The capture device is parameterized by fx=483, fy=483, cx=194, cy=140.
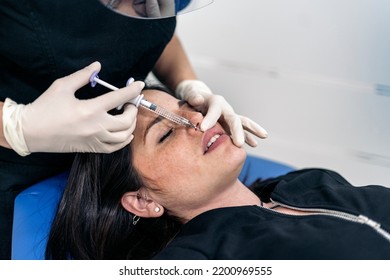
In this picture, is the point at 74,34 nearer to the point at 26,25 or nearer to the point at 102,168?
the point at 26,25

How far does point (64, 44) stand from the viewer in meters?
1.29

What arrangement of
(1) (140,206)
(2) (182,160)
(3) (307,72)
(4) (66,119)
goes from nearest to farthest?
(4) (66,119)
(2) (182,160)
(1) (140,206)
(3) (307,72)

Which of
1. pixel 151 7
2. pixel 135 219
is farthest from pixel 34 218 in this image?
pixel 151 7

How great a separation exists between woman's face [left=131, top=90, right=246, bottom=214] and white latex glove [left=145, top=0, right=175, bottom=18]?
0.82 ft

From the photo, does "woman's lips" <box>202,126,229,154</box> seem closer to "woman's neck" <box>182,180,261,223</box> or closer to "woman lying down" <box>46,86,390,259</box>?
"woman lying down" <box>46,86,390,259</box>

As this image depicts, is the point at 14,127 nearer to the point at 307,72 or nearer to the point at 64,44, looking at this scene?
Answer: the point at 64,44

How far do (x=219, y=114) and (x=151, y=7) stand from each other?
357 mm

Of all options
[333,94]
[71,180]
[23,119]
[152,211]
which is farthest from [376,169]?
[23,119]

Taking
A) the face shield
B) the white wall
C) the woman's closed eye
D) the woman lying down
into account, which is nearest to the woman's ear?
the woman lying down

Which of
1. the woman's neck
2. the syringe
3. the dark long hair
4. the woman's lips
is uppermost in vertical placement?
the syringe

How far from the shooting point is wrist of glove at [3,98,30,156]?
3.86ft

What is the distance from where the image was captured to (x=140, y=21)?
4.53 feet

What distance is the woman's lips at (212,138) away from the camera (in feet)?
4.18

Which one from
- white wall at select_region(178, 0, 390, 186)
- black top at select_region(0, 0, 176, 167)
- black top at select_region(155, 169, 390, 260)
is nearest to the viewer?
black top at select_region(155, 169, 390, 260)
